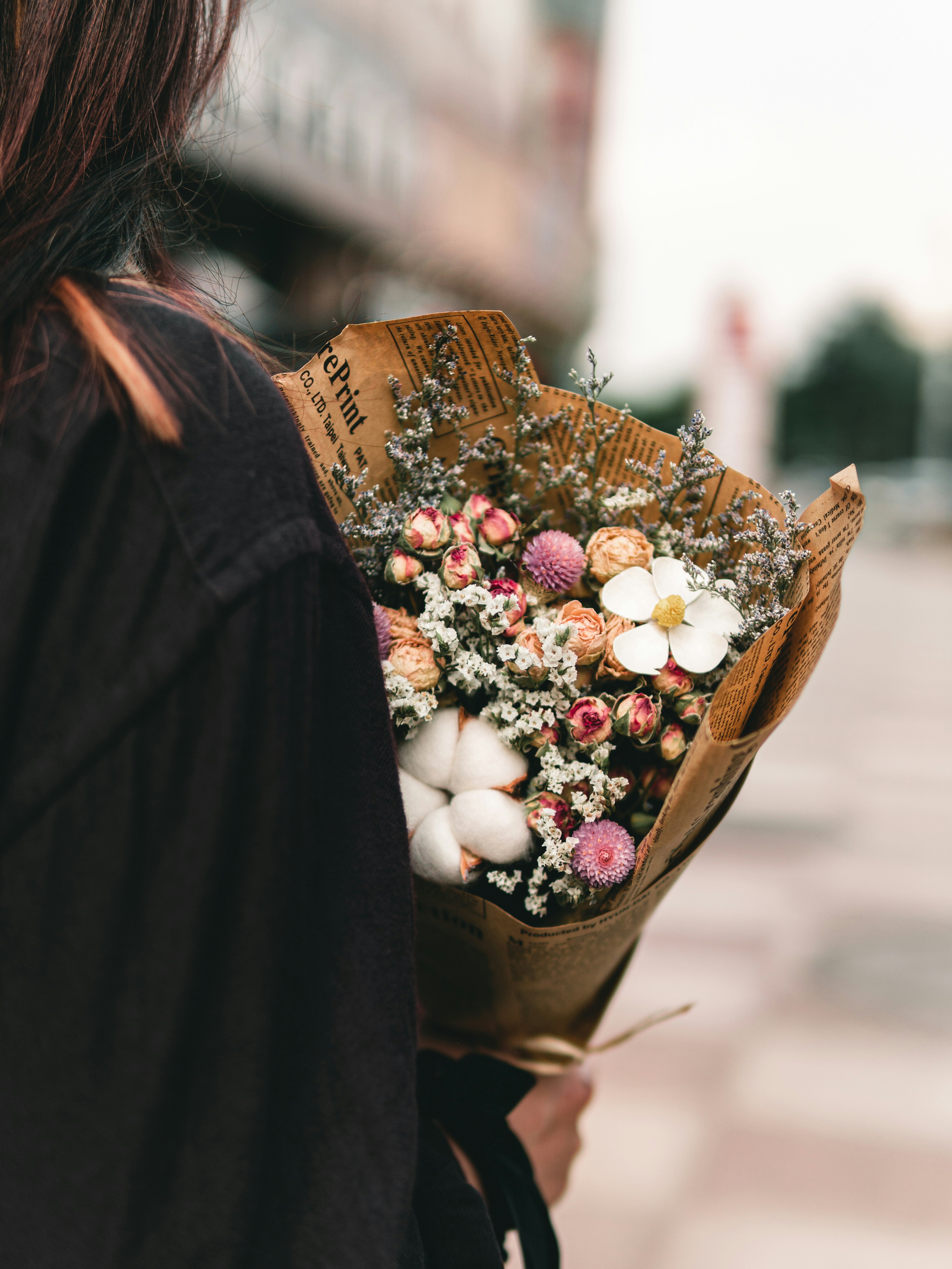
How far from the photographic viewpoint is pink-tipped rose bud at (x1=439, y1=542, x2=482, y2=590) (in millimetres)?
892

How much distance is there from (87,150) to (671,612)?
569 millimetres

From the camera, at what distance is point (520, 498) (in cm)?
101

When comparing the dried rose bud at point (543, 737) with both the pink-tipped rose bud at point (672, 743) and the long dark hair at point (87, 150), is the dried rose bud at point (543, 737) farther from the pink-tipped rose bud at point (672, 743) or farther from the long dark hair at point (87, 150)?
the long dark hair at point (87, 150)

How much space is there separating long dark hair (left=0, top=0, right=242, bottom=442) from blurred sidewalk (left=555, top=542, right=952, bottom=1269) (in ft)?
7.63

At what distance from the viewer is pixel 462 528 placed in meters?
0.93

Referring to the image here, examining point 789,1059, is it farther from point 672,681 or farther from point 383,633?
point 383,633

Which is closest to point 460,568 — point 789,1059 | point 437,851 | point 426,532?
point 426,532

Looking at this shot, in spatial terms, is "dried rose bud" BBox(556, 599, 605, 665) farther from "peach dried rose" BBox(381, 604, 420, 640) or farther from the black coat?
the black coat

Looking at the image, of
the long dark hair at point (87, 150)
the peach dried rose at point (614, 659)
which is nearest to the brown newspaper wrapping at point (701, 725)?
the peach dried rose at point (614, 659)

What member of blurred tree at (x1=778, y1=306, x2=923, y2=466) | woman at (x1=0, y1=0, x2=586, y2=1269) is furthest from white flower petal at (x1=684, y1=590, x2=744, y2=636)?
blurred tree at (x1=778, y1=306, x2=923, y2=466)

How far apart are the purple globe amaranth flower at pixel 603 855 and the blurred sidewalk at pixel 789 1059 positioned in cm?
182

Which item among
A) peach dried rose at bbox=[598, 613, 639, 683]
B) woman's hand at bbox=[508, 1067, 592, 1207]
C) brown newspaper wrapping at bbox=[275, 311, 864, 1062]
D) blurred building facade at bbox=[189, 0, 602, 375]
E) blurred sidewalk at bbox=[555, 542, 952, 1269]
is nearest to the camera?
brown newspaper wrapping at bbox=[275, 311, 864, 1062]

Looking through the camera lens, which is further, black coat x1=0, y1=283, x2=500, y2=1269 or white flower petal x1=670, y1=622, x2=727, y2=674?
white flower petal x1=670, y1=622, x2=727, y2=674

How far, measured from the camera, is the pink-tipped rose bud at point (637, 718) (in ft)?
2.84
